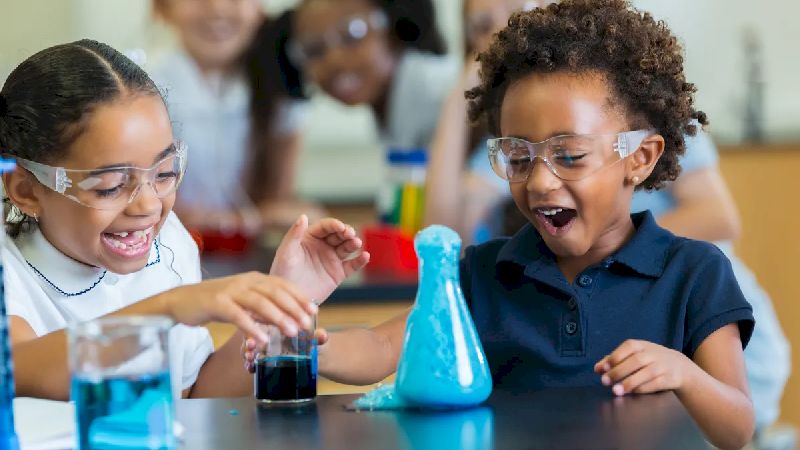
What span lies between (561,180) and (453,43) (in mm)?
2905

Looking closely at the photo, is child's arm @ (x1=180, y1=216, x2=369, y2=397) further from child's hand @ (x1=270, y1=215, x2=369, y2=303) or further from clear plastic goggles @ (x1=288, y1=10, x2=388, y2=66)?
clear plastic goggles @ (x1=288, y1=10, x2=388, y2=66)

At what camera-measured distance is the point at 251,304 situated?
1020 mm

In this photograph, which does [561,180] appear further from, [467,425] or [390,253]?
[390,253]

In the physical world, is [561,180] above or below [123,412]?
above

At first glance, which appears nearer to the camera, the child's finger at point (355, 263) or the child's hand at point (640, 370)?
the child's hand at point (640, 370)

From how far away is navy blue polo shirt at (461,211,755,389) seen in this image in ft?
4.55

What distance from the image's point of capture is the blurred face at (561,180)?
144cm

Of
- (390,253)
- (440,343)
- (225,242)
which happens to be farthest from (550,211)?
(225,242)

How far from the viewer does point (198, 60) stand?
388cm

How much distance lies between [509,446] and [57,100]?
745mm

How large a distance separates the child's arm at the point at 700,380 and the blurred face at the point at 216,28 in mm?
2734

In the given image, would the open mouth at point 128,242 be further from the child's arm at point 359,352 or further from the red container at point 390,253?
the red container at point 390,253

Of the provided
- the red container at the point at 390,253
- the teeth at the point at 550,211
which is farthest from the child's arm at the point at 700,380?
the red container at the point at 390,253

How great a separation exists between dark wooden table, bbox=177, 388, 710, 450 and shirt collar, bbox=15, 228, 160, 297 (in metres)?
0.35
